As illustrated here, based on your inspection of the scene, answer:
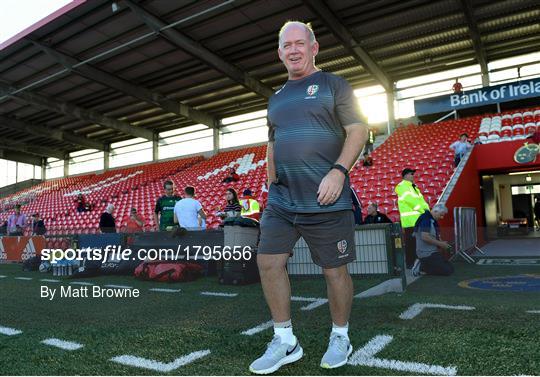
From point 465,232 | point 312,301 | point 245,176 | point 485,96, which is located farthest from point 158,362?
point 485,96

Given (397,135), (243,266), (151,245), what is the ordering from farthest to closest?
(397,135) < (151,245) < (243,266)

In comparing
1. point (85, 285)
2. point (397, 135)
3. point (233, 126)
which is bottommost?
point (85, 285)

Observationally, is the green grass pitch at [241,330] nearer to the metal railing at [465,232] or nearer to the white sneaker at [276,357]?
the white sneaker at [276,357]

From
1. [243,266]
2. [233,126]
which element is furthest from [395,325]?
[233,126]

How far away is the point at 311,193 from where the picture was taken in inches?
81.8

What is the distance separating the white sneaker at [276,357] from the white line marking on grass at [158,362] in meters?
0.42

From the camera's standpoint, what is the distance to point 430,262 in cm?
571

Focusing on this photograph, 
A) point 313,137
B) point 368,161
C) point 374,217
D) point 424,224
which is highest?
point 368,161

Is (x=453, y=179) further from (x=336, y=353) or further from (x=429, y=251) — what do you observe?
(x=336, y=353)

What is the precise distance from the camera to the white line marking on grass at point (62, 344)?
254 cm

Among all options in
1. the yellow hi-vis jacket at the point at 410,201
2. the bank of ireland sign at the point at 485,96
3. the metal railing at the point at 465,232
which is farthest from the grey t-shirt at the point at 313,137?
the bank of ireland sign at the point at 485,96

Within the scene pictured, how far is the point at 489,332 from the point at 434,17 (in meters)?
14.3

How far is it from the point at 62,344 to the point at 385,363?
80.4 inches

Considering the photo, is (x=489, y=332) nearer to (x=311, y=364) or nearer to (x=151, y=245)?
(x=311, y=364)
